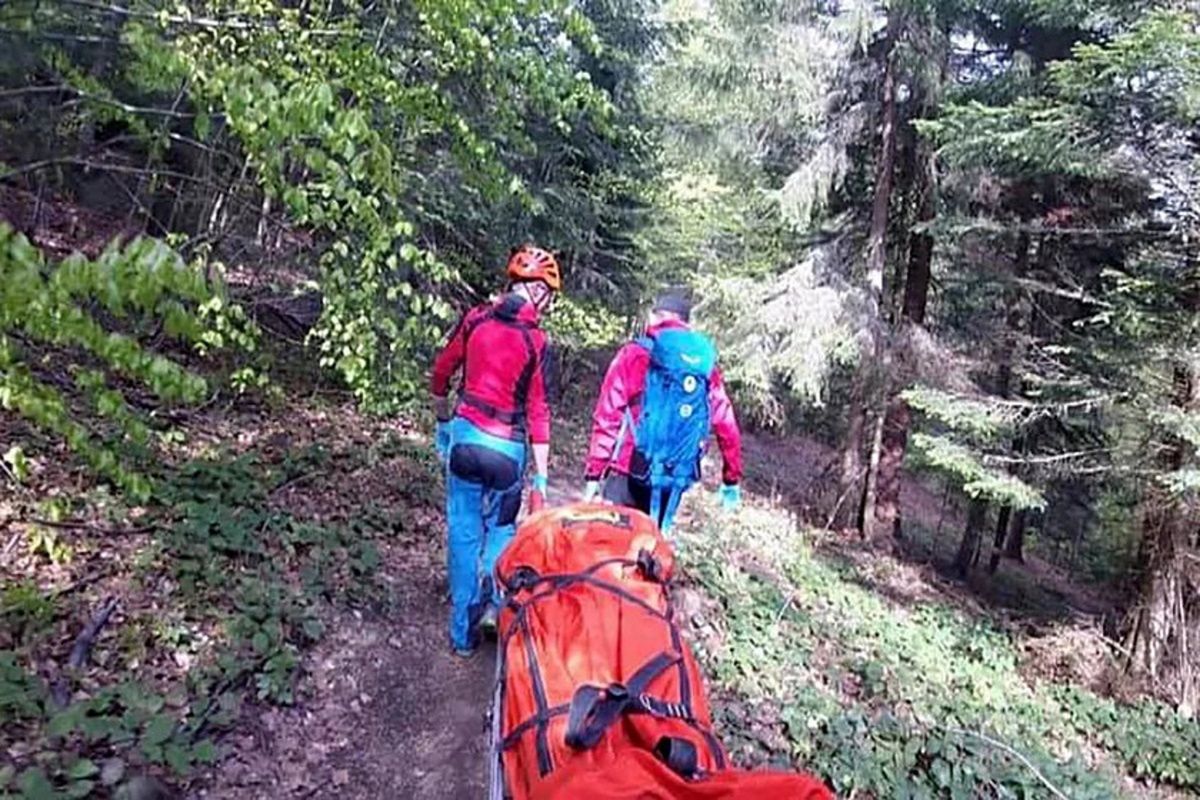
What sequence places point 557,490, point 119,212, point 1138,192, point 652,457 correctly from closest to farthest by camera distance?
point 652,457 < point 1138,192 < point 557,490 < point 119,212

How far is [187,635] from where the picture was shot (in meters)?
4.64

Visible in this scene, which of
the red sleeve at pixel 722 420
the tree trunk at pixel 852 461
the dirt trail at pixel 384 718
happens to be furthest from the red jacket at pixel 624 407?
the tree trunk at pixel 852 461

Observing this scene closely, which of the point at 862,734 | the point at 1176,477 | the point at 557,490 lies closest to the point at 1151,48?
the point at 1176,477

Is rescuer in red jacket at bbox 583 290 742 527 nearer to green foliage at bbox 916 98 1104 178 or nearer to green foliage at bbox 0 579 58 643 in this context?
green foliage at bbox 0 579 58 643

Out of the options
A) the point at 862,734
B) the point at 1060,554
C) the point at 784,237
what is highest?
the point at 784,237

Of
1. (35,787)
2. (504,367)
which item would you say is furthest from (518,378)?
(35,787)

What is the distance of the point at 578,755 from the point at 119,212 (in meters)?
12.9

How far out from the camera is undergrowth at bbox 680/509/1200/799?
5.03 meters

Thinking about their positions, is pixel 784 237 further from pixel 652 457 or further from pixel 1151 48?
pixel 652 457

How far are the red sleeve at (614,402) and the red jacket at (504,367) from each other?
48 cm

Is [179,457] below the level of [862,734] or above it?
above

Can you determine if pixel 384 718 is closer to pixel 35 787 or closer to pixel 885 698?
pixel 35 787

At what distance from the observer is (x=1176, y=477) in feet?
24.3

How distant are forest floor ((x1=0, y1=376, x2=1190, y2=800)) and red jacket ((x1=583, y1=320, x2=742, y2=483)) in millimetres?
1643
